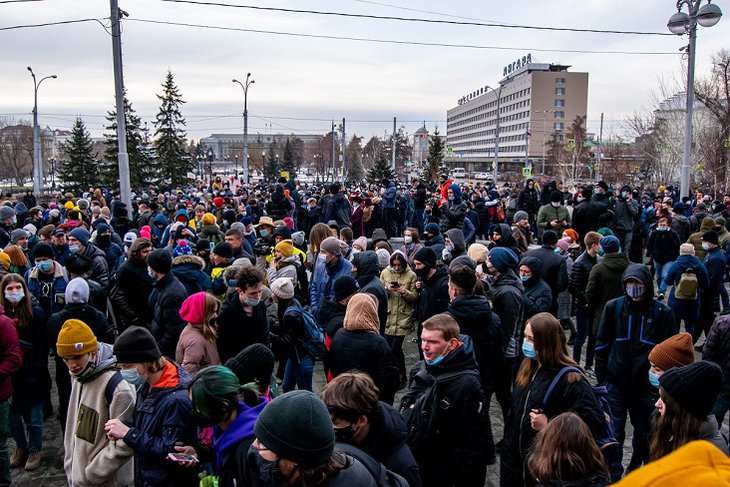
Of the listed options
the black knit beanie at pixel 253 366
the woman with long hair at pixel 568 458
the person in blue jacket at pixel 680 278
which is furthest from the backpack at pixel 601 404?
the person in blue jacket at pixel 680 278

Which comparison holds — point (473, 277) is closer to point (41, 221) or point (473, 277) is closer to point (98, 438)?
point (98, 438)

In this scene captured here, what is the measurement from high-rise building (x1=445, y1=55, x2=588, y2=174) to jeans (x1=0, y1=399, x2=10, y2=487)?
100458mm

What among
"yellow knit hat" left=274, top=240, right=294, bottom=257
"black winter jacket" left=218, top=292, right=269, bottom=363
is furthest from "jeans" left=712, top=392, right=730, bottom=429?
"yellow knit hat" left=274, top=240, right=294, bottom=257

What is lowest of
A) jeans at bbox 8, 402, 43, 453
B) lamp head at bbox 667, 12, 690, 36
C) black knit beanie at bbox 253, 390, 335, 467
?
jeans at bbox 8, 402, 43, 453

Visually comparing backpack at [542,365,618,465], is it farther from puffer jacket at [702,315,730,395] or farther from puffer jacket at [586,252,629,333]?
puffer jacket at [586,252,629,333]

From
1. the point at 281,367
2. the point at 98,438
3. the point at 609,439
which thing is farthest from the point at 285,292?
the point at 609,439

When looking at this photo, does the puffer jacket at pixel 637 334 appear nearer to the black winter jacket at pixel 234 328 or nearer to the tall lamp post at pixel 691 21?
the black winter jacket at pixel 234 328

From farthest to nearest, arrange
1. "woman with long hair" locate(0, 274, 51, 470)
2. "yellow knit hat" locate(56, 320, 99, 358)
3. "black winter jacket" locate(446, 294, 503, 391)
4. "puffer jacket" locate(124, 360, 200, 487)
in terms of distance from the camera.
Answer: "woman with long hair" locate(0, 274, 51, 470) → "black winter jacket" locate(446, 294, 503, 391) → "yellow knit hat" locate(56, 320, 99, 358) → "puffer jacket" locate(124, 360, 200, 487)

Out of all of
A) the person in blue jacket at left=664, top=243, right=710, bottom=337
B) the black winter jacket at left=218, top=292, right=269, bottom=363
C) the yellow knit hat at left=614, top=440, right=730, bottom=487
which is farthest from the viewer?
the person in blue jacket at left=664, top=243, right=710, bottom=337

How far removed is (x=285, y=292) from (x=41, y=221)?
34.2ft

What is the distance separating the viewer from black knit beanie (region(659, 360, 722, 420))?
10.3ft

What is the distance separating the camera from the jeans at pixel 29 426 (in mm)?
5340

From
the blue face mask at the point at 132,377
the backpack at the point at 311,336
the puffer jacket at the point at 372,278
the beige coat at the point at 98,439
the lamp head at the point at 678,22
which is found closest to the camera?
the beige coat at the point at 98,439

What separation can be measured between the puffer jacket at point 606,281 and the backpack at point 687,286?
5.86ft
